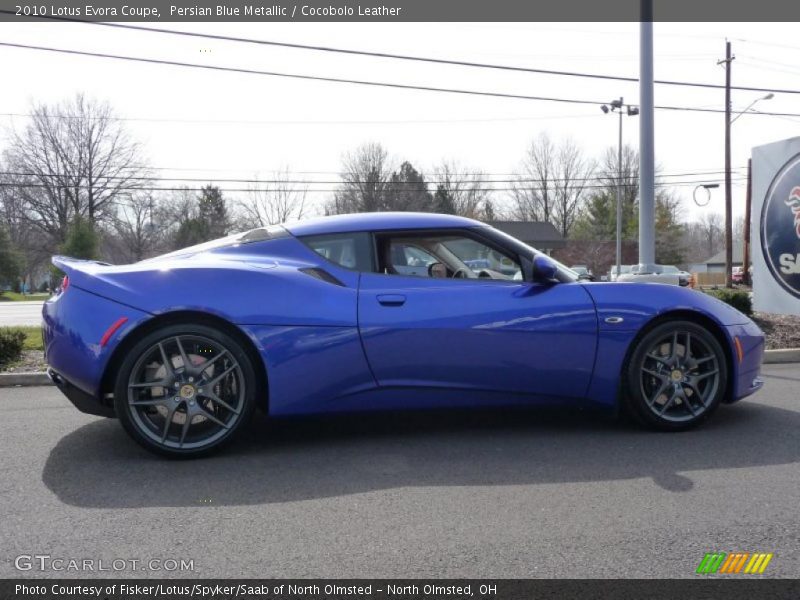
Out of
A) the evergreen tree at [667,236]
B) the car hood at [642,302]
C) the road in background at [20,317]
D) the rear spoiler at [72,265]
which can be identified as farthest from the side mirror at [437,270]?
the evergreen tree at [667,236]

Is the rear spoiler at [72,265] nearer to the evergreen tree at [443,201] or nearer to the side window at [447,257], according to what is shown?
the side window at [447,257]

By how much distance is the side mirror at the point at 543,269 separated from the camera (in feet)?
13.1

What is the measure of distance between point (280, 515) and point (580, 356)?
6.75 ft

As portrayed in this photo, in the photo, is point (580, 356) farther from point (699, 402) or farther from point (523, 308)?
point (699, 402)

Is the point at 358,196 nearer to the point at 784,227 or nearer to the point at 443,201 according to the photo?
the point at 443,201

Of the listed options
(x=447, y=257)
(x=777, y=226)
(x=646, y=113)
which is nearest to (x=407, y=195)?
(x=646, y=113)

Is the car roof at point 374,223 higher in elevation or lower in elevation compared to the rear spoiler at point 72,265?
higher

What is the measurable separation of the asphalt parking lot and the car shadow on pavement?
2 centimetres

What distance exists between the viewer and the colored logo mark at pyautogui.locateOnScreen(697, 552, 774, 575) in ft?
7.83

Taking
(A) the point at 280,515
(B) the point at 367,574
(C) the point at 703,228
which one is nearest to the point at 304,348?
(A) the point at 280,515

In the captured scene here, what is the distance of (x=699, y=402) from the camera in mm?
4254

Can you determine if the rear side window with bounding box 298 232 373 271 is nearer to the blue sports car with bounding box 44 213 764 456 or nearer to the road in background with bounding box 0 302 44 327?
the blue sports car with bounding box 44 213 764 456

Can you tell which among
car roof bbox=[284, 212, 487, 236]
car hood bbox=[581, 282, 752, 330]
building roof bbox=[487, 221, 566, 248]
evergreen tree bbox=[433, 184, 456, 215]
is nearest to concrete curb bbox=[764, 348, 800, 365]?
car hood bbox=[581, 282, 752, 330]

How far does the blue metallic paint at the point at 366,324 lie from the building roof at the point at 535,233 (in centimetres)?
4426
